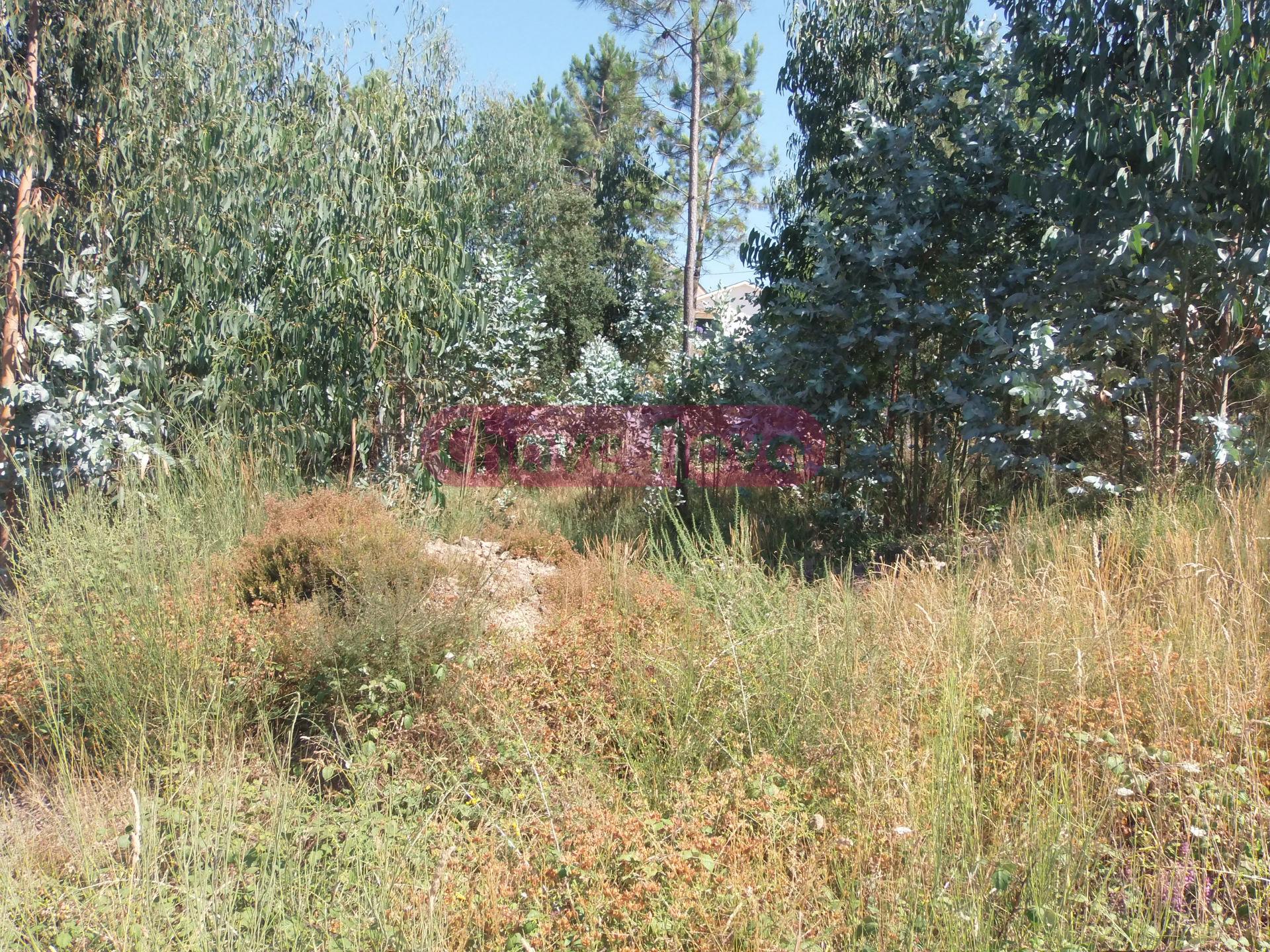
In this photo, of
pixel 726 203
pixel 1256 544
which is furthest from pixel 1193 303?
pixel 726 203

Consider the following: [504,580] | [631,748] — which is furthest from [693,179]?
[631,748]

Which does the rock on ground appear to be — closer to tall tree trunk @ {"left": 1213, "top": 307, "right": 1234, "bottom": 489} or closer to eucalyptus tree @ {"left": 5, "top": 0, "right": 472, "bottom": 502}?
eucalyptus tree @ {"left": 5, "top": 0, "right": 472, "bottom": 502}

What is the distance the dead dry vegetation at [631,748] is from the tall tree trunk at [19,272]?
131 cm

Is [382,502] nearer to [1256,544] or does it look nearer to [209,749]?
[209,749]

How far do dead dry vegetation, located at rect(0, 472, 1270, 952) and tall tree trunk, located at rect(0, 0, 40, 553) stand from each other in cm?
131

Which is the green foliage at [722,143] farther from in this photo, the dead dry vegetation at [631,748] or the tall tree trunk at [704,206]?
the dead dry vegetation at [631,748]

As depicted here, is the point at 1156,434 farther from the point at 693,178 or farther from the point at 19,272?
the point at 693,178

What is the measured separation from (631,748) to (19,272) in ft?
14.3

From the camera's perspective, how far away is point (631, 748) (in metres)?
2.86

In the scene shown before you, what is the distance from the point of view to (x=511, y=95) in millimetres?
14398

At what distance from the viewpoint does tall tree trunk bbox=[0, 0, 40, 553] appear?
16.0 feet

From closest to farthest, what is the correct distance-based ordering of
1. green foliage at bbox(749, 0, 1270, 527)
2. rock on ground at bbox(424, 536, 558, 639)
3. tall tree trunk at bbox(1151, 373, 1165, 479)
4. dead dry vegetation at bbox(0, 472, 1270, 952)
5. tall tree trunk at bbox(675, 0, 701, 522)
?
dead dry vegetation at bbox(0, 472, 1270, 952) → rock on ground at bbox(424, 536, 558, 639) → green foliage at bbox(749, 0, 1270, 527) → tall tree trunk at bbox(1151, 373, 1165, 479) → tall tree trunk at bbox(675, 0, 701, 522)

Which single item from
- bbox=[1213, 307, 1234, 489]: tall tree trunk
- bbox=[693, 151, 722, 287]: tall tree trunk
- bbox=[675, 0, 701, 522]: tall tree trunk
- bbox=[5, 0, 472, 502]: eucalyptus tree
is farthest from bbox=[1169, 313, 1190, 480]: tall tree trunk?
bbox=[693, 151, 722, 287]: tall tree trunk

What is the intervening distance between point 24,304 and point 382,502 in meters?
2.30
